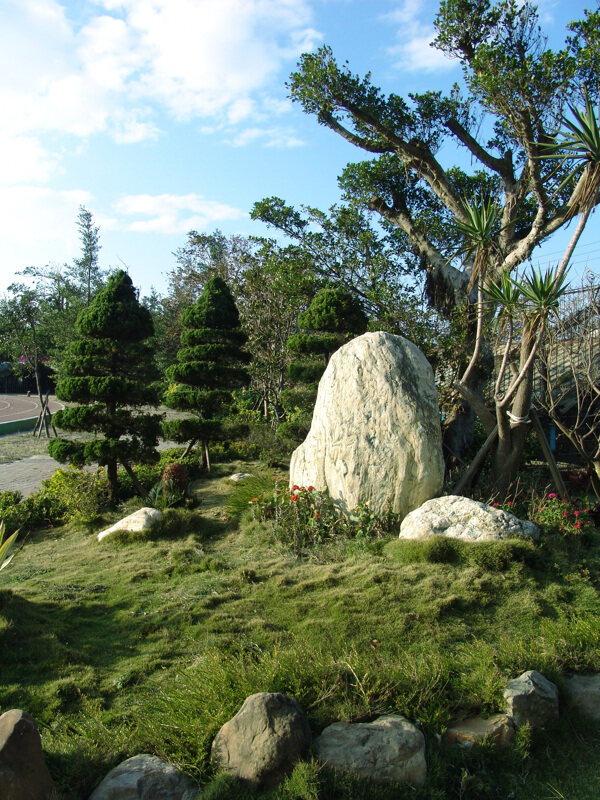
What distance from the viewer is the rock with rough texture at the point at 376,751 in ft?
11.5

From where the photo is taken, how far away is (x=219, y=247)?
30.3m

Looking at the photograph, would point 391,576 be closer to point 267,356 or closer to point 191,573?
point 191,573

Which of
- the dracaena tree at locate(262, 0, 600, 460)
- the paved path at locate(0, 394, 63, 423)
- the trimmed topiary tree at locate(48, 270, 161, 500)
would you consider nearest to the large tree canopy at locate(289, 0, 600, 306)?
the dracaena tree at locate(262, 0, 600, 460)

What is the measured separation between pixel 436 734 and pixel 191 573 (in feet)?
14.2

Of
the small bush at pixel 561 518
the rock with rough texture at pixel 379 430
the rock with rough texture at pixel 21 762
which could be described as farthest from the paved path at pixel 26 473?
the rock with rough texture at pixel 21 762

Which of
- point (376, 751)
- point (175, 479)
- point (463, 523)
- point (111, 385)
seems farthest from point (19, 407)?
point (376, 751)

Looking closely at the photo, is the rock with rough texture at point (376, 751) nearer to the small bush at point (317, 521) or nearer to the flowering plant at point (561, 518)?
the small bush at point (317, 521)

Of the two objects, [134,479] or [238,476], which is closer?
[134,479]

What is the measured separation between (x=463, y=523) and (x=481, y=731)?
11.5ft

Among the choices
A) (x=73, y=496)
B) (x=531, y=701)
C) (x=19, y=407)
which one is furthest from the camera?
(x=19, y=407)

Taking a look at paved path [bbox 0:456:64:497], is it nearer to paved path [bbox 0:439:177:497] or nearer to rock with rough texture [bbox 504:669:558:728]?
paved path [bbox 0:439:177:497]

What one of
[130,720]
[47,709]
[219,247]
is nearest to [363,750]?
[130,720]

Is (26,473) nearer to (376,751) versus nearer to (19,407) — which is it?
(376,751)

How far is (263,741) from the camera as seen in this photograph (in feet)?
11.3
